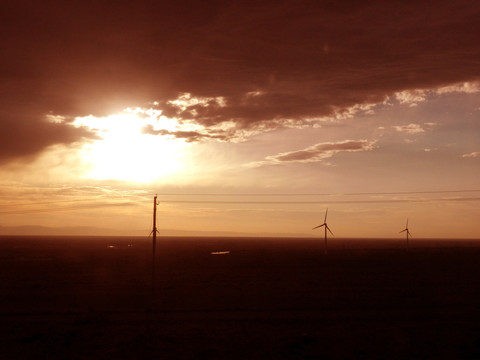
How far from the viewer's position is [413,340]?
23.5 metres

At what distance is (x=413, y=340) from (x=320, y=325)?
5545 mm

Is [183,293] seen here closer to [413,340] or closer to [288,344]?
[288,344]

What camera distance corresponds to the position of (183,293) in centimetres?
3938

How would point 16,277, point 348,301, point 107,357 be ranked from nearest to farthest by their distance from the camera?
point 107,357 → point 348,301 → point 16,277

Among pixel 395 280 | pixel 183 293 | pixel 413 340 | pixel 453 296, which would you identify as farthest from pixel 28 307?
pixel 395 280

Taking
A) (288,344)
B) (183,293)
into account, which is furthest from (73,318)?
(288,344)

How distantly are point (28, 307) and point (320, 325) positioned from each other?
72.4 feet

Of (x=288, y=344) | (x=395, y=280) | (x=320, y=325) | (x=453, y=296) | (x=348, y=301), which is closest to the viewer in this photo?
(x=288, y=344)

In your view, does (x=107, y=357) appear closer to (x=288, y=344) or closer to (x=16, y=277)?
(x=288, y=344)

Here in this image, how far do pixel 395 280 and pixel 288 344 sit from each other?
3198cm

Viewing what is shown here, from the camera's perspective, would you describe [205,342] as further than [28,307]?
No

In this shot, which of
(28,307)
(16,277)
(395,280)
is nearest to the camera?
(28,307)

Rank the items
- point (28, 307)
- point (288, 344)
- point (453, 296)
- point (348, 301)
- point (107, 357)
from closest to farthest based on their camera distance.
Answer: point (107, 357) → point (288, 344) → point (28, 307) → point (348, 301) → point (453, 296)

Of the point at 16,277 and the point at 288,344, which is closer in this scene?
the point at 288,344
